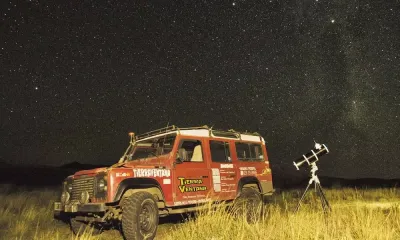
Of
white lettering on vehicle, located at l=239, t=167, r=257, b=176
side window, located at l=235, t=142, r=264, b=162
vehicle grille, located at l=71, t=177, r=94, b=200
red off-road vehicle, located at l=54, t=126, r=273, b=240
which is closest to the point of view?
red off-road vehicle, located at l=54, t=126, r=273, b=240

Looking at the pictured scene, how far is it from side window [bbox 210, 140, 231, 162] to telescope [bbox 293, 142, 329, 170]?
1.84 metres

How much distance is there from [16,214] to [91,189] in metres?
4.71

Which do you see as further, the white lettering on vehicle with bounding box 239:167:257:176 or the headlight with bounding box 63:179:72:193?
the white lettering on vehicle with bounding box 239:167:257:176

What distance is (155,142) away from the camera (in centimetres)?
838

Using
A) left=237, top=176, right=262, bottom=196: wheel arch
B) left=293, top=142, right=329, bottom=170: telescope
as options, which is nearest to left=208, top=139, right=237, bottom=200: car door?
left=237, top=176, right=262, bottom=196: wheel arch

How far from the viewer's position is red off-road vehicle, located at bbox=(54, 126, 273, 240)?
6.44m

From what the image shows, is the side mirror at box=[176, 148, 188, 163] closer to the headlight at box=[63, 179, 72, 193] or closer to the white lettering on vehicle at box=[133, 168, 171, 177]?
the white lettering on vehicle at box=[133, 168, 171, 177]

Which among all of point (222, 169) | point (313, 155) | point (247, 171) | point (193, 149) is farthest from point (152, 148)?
point (313, 155)

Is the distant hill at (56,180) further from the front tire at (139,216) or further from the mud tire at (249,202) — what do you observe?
the front tire at (139,216)

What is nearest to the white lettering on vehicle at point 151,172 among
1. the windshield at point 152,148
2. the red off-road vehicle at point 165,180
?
the red off-road vehicle at point 165,180

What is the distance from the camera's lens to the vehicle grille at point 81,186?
22.3 ft

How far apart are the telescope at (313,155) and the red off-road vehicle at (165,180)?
1.82 metres

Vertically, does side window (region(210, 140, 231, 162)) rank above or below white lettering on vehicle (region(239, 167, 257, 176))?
above

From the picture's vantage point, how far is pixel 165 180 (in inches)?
284
